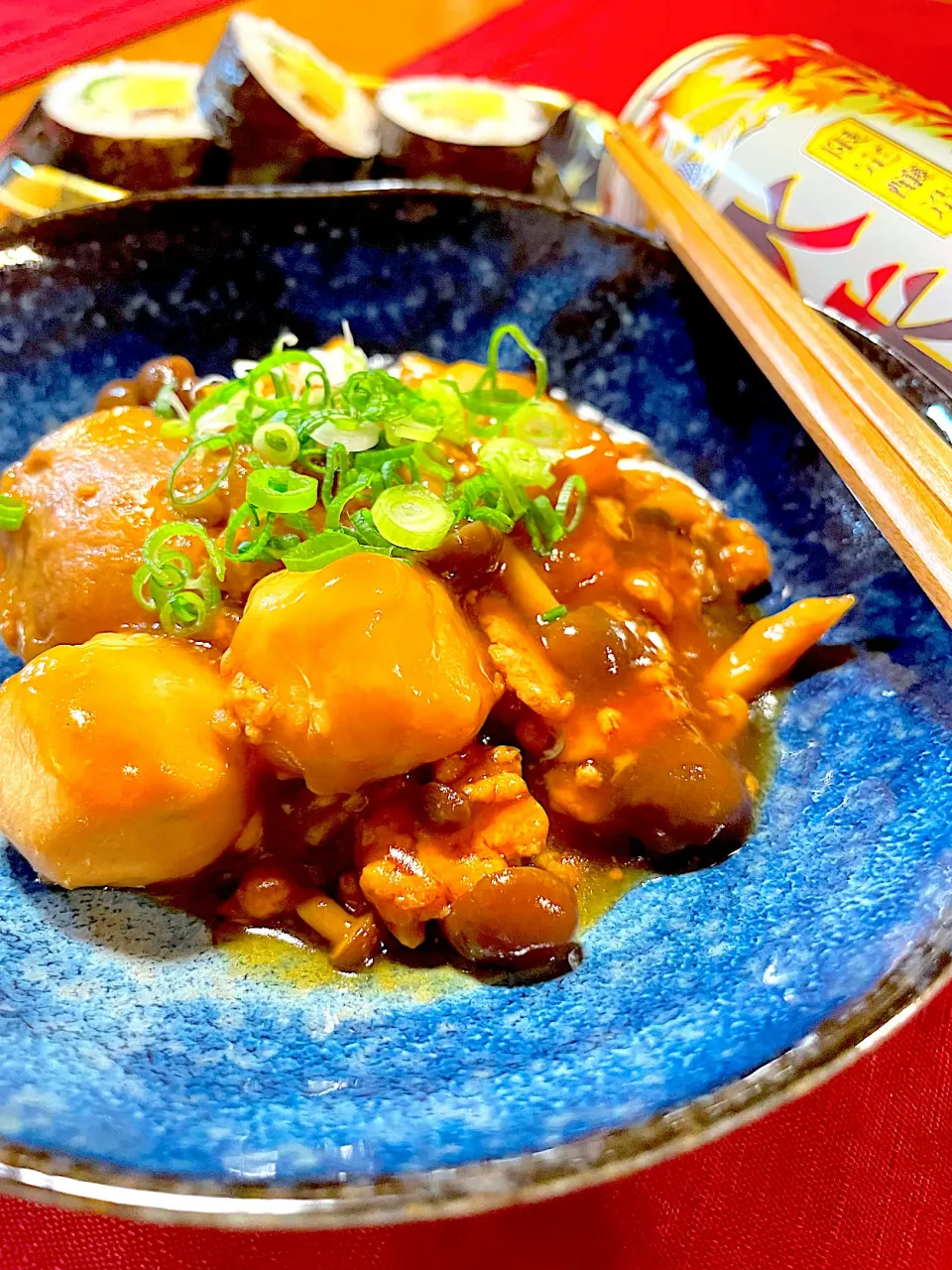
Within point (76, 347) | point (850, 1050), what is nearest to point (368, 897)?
point (850, 1050)

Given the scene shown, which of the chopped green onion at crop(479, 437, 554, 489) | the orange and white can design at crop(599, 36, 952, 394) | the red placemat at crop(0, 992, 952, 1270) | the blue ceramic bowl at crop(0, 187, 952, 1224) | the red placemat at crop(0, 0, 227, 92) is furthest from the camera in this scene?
the red placemat at crop(0, 0, 227, 92)

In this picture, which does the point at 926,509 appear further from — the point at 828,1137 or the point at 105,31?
the point at 105,31

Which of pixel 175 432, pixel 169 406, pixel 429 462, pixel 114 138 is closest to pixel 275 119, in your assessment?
pixel 114 138

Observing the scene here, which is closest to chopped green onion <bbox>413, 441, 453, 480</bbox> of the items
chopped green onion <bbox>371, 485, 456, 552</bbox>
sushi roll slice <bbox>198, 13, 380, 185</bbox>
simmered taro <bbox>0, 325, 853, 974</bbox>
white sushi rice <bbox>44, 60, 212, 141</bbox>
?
simmered taro <bbox>0, 325, 853, 974</bbox>

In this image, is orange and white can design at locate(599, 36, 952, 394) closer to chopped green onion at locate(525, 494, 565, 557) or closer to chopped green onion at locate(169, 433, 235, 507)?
chopped green onion at locate(525, 494, 565, 557)

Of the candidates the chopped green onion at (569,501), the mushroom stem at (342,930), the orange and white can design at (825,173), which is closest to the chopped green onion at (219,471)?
the chopped green onion at (569,501)

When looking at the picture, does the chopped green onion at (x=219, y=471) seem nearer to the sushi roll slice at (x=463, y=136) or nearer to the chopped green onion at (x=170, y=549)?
the chopped green onion at (x=170, y=549)
